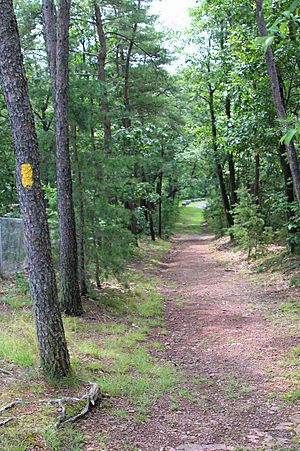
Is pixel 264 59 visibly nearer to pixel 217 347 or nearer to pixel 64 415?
pixel 217 347

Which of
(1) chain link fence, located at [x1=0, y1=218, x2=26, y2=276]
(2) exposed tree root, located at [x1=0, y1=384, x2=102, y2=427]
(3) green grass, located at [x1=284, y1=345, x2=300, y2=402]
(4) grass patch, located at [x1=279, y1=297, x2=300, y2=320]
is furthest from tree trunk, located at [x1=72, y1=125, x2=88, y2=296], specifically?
(2) exposed tree root, located at [x1=0, y1=384, x2=102, y2=427]

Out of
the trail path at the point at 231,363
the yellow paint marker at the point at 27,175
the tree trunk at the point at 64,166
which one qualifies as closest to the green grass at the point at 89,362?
the trail path at the point at 231,363

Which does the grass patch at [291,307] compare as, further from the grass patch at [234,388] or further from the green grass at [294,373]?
the grass patch at [234,388]

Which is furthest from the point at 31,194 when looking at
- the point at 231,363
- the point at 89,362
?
the point at 231,363

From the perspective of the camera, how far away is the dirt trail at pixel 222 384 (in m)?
4.14

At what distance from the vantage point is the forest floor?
4.08m

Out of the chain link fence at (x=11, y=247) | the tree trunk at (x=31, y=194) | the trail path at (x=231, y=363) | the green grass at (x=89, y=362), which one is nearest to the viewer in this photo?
the green grass at (x=89, y=362)

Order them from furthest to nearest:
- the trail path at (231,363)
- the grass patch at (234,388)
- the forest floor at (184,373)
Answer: the grass patch at (234,388)
the trail path at (231,363)
the forest floor at (184,373)

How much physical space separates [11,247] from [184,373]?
19.3ft

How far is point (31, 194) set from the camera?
4.61m

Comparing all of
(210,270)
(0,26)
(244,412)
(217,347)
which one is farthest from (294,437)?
(210,270)

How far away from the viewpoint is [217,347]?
725 cm

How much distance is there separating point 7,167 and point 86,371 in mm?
9941

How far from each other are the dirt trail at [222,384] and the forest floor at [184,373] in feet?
0.04
